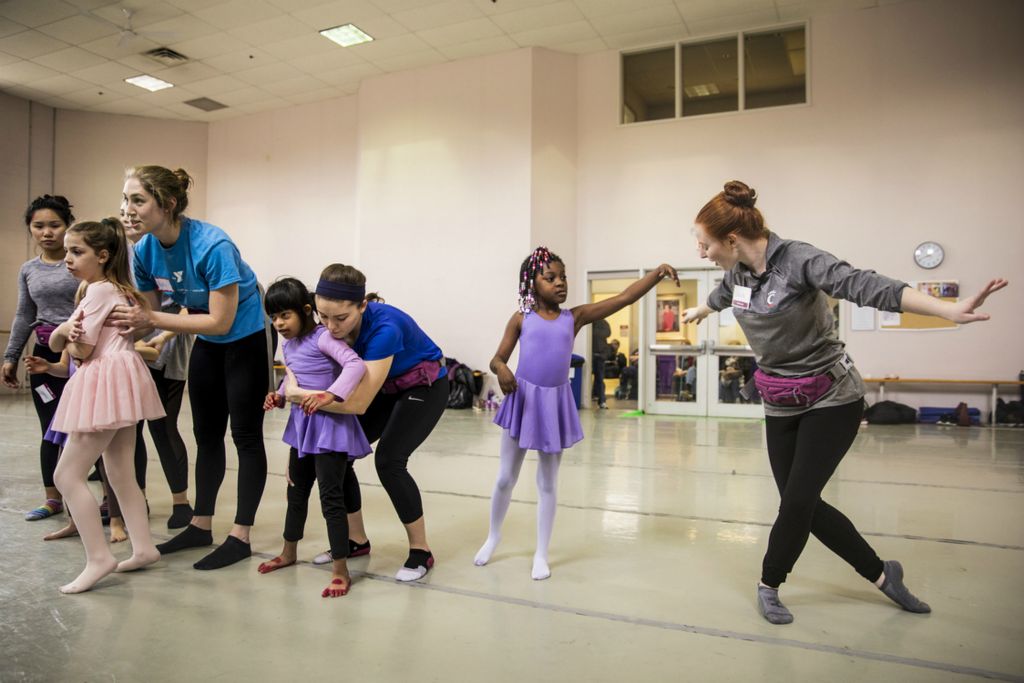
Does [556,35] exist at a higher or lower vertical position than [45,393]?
higher

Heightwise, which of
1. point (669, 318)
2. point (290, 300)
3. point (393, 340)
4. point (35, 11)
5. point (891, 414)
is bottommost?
point (891, 414)

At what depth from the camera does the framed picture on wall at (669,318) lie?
403 inches

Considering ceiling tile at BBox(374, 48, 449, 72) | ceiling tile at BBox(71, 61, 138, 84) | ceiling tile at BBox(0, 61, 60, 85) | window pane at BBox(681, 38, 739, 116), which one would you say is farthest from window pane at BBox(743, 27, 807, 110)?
ceiling tile at BBox(0, 61, 60, 85)

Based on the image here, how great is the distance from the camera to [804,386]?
2273 millimetres

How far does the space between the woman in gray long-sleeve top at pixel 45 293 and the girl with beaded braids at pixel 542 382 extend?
2170mm

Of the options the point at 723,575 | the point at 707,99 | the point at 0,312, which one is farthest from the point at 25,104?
the point at 723,575

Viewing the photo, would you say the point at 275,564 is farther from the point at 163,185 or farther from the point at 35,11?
the point at 35,11

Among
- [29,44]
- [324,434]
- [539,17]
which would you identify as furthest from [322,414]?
[29,44]

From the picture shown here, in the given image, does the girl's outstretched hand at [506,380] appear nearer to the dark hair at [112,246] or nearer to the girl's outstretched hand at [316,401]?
the girl's outstretched hand at [316,401]

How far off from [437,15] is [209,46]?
11.8 feet

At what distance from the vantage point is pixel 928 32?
8703 mm

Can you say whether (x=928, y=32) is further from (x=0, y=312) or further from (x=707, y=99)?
(x=0, y=312)

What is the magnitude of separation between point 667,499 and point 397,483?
6.74 ft

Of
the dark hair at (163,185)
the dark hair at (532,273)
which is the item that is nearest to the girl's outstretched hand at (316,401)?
the dark hair at (532,273)
